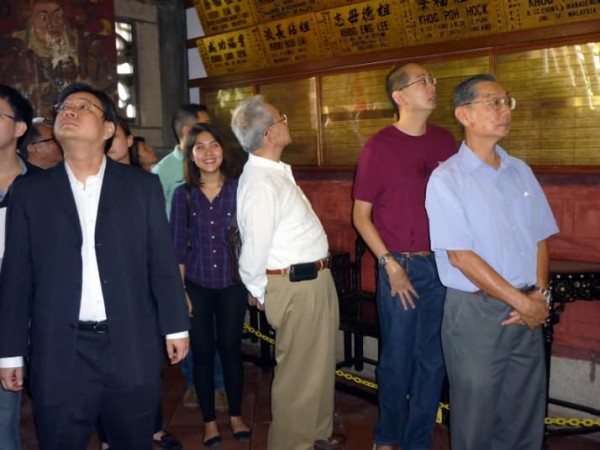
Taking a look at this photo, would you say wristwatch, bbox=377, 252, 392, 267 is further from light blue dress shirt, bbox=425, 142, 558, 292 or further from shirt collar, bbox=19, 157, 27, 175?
shirt collar, bbox=19, 157, 27, 175

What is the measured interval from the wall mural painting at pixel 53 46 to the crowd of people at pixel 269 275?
195 centimetres

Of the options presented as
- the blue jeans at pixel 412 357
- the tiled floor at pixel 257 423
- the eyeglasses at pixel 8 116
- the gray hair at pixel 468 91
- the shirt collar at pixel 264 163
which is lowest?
the tiled floor at pixel 257 423

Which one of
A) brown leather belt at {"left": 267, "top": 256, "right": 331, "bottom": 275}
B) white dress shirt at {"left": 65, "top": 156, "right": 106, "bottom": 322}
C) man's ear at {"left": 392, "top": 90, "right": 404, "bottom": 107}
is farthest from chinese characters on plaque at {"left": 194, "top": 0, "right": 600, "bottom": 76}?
white dress shirt at {"left": 65, "top": 156, "right": 106, "bottom": 322}

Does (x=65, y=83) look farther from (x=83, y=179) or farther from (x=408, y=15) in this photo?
(x=83, y=179)

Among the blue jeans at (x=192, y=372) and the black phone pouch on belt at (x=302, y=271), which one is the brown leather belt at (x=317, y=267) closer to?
the black phone pouch on belt at (x=302, y=271)

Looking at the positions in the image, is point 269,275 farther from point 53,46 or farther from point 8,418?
point 53,46

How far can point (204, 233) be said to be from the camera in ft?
11.0

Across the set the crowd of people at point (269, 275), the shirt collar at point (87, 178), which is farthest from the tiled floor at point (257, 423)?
the shirt collar at point (87, 178)

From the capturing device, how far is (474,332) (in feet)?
7.78

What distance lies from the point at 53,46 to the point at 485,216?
4.17 m

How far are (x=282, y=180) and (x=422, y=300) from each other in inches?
36.4

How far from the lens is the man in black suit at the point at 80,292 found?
6.67 ft

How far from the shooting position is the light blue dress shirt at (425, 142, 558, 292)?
233 centimetres

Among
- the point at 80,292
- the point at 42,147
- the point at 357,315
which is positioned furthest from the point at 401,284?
the point at 42,147
